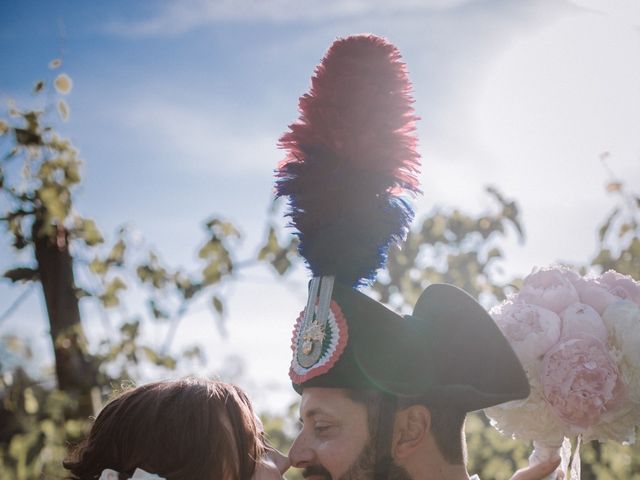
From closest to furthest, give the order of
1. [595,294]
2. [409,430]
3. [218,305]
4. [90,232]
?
[409,430] → [595,294] → [90,232] → [218,305]

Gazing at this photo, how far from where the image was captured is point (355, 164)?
8.19ft

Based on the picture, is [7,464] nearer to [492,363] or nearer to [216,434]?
[216,434]

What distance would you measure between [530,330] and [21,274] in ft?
10.8

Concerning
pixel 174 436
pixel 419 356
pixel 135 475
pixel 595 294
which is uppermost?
pixel 595 294

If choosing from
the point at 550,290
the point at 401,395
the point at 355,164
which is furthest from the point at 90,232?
the point at 550,290

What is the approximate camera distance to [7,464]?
7.99 m

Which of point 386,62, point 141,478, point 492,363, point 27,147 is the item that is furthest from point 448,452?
point 27,147

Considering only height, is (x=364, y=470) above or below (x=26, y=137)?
below

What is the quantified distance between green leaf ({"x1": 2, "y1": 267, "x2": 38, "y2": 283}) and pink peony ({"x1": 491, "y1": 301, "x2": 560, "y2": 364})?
3153mm

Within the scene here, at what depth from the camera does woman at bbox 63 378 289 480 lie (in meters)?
2.65

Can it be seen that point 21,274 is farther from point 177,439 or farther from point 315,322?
point 315,322

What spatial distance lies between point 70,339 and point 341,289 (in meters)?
2.61

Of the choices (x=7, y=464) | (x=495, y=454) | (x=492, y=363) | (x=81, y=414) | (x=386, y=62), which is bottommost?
(x=7, y=464)

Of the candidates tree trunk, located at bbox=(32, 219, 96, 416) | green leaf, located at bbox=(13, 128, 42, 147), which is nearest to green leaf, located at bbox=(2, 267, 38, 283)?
tree trunk, located at bbox=(32, 219, 96, 416)
